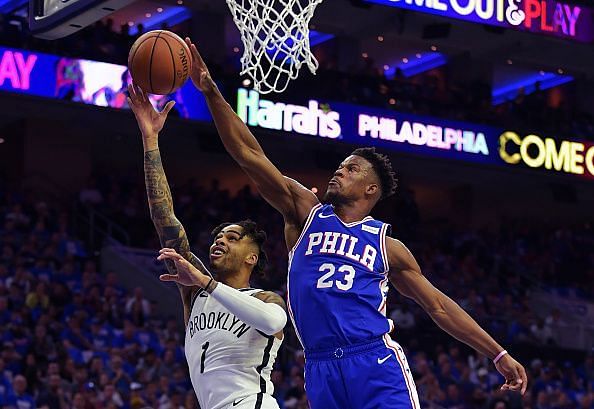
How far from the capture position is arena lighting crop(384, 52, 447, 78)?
26828 mm

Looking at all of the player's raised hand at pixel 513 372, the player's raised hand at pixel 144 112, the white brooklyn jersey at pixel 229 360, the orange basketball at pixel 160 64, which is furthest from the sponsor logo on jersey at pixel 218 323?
the player's raised hand at pixel 513 372

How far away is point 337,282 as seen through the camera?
18.1 ft

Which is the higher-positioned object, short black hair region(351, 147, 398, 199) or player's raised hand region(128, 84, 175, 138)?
player's raised hand region(128, 84, 175, 138)

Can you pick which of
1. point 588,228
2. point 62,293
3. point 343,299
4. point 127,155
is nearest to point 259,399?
point 343,299

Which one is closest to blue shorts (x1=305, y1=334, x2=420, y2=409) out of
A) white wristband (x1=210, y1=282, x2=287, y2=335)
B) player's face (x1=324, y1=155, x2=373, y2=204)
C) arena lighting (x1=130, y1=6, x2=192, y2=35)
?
white wristband (x1=210, y1=282, x2=287, y2=335)

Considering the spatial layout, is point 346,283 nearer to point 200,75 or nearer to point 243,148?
point 243,148

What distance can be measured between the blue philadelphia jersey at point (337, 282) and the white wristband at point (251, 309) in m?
0.24

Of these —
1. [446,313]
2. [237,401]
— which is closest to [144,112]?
[237,401]

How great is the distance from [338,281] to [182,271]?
0.91 meters

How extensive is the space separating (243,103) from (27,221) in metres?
4.02

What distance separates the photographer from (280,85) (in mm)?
19781

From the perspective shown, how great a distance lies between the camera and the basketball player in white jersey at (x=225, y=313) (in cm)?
525

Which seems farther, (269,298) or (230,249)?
(230,249)

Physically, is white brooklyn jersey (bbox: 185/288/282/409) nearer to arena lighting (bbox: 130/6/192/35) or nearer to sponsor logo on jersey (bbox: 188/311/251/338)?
sponsor logo on jersey (bbox: 188/311/251/338)
